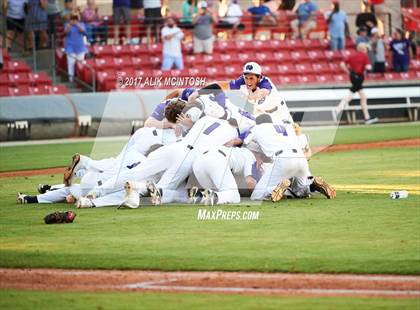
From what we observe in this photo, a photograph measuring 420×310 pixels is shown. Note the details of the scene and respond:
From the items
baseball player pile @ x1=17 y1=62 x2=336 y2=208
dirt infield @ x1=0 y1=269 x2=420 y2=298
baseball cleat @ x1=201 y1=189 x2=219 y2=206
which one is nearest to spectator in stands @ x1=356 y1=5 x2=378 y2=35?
baseball player pile @ x1=17 y1=62 x2=336 y2=208

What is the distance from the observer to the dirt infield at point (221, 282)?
29.0 ft

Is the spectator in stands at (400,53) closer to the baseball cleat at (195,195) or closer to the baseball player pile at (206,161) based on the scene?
the baseball player pile at (206,161)

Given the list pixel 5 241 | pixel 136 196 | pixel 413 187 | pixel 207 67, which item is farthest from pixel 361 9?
pixel 5 241

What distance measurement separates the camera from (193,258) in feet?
33.2

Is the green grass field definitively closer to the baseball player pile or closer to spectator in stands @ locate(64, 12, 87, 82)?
the baseball player pile

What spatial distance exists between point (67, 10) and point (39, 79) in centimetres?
256

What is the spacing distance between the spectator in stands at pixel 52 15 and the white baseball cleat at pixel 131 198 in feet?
58.7

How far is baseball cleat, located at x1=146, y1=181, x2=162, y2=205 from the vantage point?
13781 mm

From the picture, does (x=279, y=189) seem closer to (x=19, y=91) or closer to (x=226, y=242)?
(x=226, y=242)

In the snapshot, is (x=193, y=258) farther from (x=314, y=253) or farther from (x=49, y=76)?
(x=49, y=76)

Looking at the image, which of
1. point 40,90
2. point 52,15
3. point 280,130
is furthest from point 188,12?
point 280,130

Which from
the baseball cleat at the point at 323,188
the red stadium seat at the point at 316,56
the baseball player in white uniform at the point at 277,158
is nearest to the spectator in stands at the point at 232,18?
the red stadium seat at the point at 316,56

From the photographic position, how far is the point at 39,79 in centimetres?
3022

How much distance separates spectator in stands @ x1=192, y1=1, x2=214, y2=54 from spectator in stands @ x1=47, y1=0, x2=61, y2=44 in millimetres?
3966
